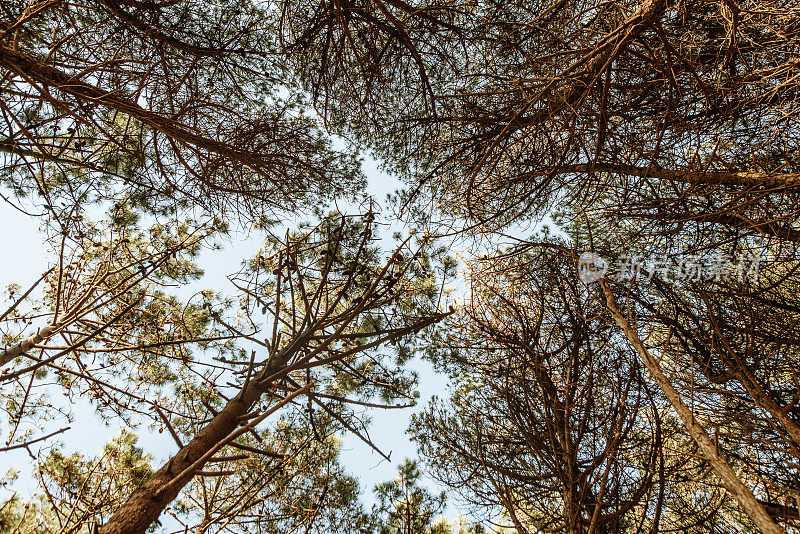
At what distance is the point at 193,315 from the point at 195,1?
12.5 ft

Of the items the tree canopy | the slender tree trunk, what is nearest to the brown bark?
the tree canopy

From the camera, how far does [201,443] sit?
1834 millimetres

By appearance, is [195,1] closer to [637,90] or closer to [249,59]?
[249,59]

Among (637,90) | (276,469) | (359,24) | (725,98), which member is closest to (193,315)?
(276,469)

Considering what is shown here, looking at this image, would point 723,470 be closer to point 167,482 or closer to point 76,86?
point 167,482

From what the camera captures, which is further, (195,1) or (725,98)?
(195,1)
